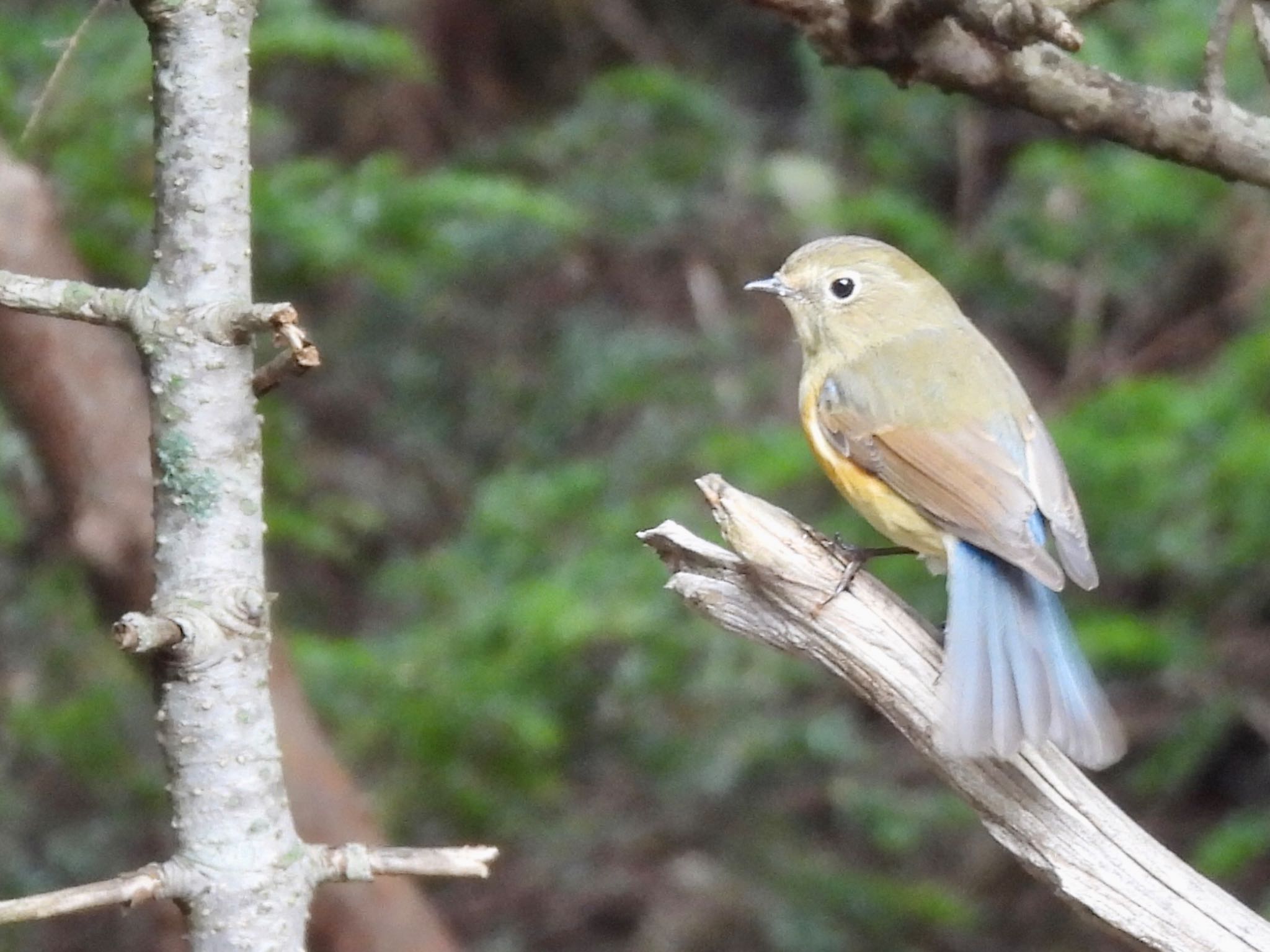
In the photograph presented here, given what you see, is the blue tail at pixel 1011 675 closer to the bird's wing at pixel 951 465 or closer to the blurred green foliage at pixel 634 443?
the bird's wing at pixel 951 465

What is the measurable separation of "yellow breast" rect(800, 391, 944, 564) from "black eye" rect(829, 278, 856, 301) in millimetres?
368

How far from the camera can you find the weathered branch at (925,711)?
6.08 ft

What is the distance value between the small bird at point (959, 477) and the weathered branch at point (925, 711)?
49 mm

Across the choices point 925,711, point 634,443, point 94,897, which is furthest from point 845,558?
point 634,443

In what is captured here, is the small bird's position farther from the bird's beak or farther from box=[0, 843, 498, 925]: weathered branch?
box=[0, 843, 498, 925]: weathered branch

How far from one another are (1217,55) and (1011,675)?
82 centimetres

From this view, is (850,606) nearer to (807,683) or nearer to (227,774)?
(227,774)

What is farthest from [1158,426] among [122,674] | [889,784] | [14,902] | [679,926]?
[14,902]

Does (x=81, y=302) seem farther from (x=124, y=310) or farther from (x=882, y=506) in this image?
(x=882, y=506)

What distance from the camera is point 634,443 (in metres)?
4.63

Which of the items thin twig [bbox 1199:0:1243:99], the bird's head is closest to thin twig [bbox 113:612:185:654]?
thin twig [bbox 1199:0:1243:99]

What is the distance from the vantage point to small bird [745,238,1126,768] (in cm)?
199

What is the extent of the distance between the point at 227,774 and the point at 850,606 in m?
0.78

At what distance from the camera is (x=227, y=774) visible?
1550mm
